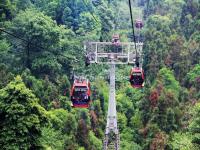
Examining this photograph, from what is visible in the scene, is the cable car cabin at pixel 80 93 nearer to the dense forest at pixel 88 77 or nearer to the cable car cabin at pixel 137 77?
the dense forest at pixel 88 77

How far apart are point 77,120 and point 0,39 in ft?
30.5

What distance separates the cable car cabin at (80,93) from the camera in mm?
26344

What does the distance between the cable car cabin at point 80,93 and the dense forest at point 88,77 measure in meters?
1.92

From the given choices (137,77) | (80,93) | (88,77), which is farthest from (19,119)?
(88,77)

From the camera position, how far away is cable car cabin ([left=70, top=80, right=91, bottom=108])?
26344 mm

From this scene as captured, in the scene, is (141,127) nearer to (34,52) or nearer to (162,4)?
(34,52)

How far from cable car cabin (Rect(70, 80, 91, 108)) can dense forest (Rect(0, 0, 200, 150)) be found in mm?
1917

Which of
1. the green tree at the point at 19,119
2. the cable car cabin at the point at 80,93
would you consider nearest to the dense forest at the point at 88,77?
the green tree at the point at 19,119

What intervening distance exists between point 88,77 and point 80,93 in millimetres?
14814

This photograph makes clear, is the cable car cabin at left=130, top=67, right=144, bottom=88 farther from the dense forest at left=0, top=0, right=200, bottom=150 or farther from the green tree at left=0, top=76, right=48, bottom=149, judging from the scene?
the green tree at left=0, top=76, right=48, bottom=149

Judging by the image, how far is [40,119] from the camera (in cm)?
1941

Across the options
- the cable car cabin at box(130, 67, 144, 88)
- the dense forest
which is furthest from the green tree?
the cable car cabin at box(130, 67, 144, 88)

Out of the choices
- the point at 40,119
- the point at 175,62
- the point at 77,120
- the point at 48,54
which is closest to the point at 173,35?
the point at 175,62

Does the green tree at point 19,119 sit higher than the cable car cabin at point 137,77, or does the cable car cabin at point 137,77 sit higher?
the cable car cabin at point 137,77
